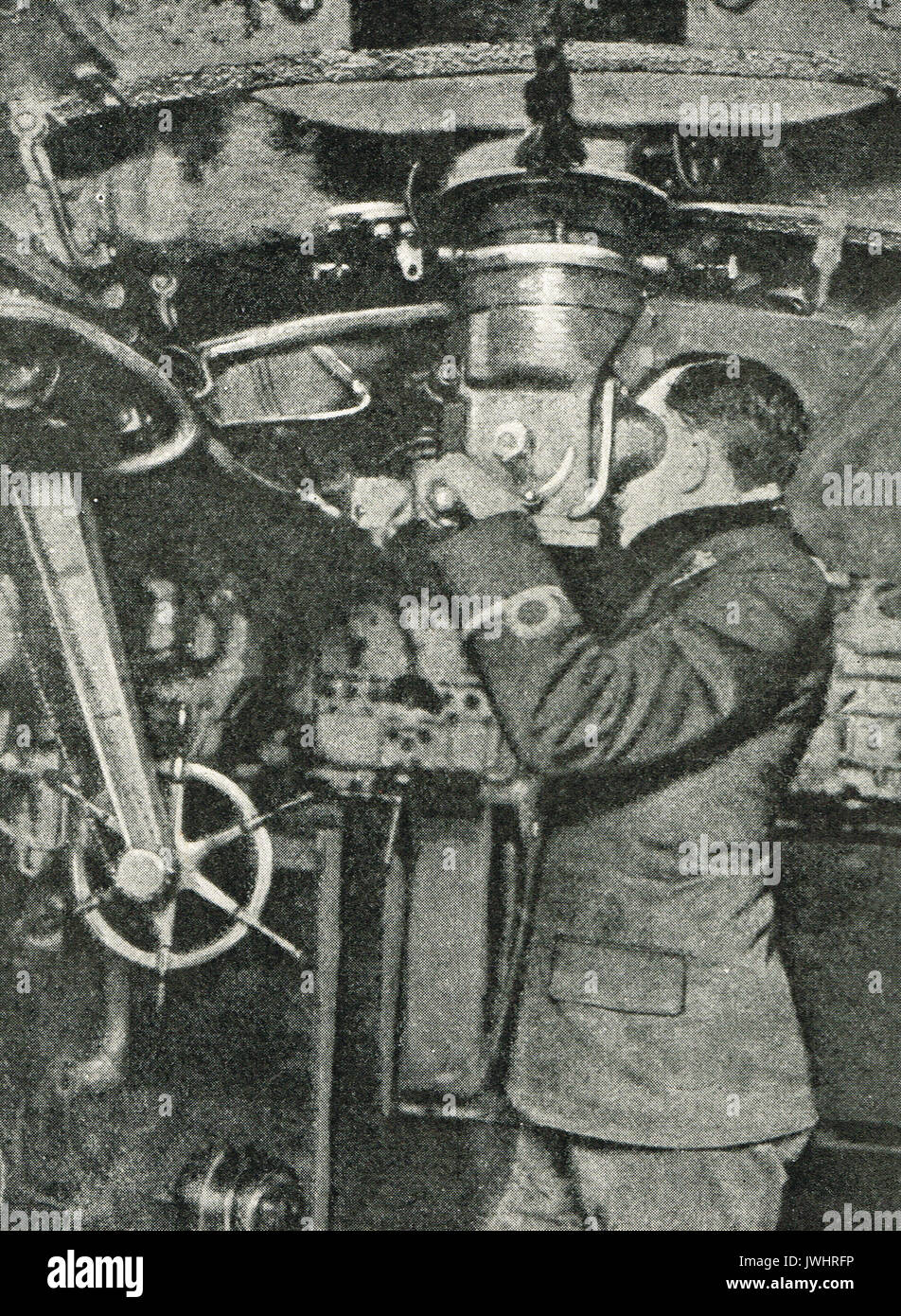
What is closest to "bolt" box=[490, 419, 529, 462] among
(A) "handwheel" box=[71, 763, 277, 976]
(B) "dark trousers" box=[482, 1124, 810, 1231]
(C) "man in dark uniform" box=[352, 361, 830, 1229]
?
(C) "man in dark uniform" box=[352, 361, 830, 1229]

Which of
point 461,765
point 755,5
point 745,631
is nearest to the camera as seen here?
point 745,631

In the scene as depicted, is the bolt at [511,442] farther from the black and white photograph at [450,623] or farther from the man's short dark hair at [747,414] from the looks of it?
the man's short dark hair at [747,414]

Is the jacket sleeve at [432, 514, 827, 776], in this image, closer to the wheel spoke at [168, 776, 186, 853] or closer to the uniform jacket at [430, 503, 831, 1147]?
the uniform jacket at [430, 503, 831, 1147]

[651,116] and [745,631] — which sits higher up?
[651,116]

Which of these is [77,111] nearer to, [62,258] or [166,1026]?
[62,258]

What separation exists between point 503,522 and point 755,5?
1085 millimetres

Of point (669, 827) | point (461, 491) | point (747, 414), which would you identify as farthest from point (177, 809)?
point (747, 414)

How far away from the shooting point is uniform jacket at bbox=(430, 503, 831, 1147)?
190cm

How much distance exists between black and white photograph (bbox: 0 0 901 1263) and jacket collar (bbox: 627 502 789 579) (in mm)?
16

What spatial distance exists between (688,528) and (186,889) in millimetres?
1203

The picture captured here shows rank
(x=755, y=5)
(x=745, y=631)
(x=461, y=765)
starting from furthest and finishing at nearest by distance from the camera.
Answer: (x=461, y=765), (x=755, y=5), (x=745, y=631)

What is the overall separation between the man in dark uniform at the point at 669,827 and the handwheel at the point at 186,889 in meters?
0.62

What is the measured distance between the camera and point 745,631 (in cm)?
191

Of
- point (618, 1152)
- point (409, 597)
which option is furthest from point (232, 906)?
point (618, 1152)
